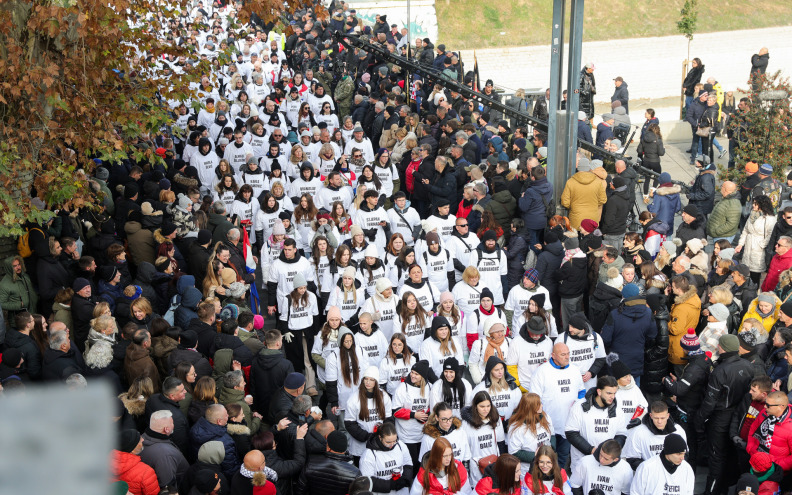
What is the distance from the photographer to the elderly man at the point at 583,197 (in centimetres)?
1148

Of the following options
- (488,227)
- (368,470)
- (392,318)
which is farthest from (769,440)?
(488,227)

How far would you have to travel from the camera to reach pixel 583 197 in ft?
37.7

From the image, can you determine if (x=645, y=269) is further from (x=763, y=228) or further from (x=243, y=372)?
(x=243, y=372)

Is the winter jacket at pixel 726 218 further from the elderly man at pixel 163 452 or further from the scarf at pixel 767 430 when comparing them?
the elderly man at pixel 163 452

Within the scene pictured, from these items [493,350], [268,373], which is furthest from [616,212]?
[268,373]

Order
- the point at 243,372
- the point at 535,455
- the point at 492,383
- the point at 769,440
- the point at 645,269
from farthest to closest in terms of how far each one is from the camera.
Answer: the point at 645,269 → the point at 243,372 → the point at 492,383 → the point at 769,440 → the point at 535,455

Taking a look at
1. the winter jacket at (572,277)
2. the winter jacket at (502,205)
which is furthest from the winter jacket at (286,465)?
the winter jacket at (502,205)

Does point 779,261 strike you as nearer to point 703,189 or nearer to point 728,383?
point 703,189

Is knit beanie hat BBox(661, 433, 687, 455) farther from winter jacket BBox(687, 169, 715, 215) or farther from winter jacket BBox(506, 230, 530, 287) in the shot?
winter jacket BBox(687, 169, 715, 215)

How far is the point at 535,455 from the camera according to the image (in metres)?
6.41

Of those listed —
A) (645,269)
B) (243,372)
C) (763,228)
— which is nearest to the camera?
(243,372)

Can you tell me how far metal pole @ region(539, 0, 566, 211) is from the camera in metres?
11.1

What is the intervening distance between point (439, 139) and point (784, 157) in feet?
21.4

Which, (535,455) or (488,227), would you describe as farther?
(488,227)
